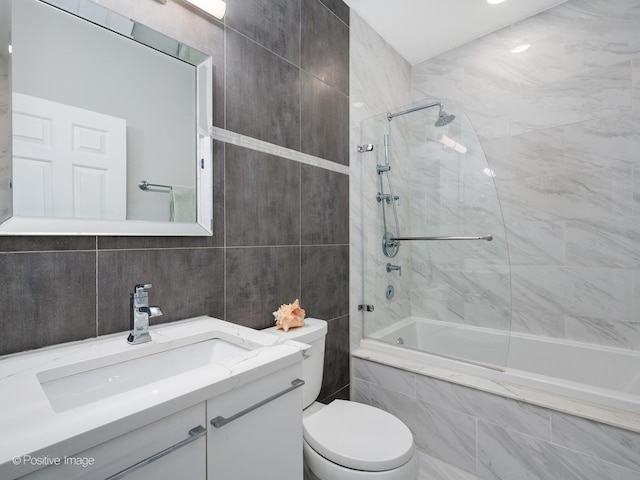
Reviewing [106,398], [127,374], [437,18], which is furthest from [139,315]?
[437,18]

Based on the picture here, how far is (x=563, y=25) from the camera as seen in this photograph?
2178mm

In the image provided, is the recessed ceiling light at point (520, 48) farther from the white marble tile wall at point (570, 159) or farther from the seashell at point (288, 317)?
the seashell at point (288, 317)

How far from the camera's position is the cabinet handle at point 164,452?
60 cm

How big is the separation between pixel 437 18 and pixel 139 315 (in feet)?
8.48

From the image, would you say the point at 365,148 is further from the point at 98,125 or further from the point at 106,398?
the point at 106,398

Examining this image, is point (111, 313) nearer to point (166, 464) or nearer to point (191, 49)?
point (166, 464)

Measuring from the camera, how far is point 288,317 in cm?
150

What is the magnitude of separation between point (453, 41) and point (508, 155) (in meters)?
1.00

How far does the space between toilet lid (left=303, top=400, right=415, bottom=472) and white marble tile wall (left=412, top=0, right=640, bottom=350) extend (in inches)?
59.4

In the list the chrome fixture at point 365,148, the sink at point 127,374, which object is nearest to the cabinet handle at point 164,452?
the sink at point 127,374

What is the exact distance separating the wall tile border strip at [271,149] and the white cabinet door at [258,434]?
3.27 ft

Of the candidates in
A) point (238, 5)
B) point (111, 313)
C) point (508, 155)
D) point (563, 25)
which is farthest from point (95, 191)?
point (563, 25)

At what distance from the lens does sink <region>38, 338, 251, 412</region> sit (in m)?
0.81

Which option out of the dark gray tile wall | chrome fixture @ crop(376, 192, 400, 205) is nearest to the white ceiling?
the dark gray tile wall
